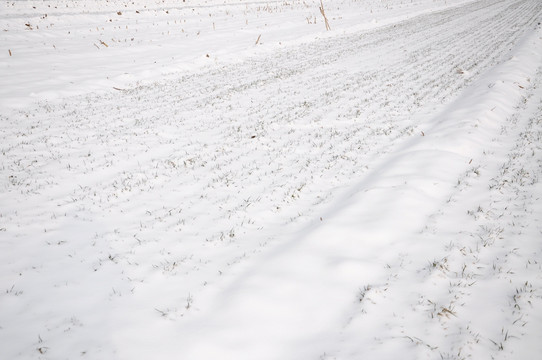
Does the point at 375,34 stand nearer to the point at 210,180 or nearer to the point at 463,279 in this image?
the point at 210,180

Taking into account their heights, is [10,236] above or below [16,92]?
below

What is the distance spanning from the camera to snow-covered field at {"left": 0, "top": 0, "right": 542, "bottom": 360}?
2.98 metres

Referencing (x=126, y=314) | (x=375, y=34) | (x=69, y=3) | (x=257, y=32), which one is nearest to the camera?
(x=126, y=314)

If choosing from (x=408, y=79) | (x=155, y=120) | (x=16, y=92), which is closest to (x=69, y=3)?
(x=16, y=92)

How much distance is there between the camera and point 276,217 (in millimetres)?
4715

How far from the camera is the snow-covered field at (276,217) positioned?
2.98 metres

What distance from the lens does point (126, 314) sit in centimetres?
319

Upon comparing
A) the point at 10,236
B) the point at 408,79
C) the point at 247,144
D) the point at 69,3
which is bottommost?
the point at 10,236

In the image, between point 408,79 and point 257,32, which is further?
point 257,32

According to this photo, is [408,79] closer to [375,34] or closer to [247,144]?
[247,144]

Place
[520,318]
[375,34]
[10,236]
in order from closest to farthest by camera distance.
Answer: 1. [520,318]
2. [10,236]
3. [375,34]

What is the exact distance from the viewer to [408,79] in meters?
10.7

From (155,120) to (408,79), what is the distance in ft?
26.8

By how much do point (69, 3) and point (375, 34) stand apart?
30861 millimetres
